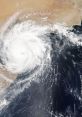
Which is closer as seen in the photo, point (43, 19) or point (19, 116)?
point (19, 116)

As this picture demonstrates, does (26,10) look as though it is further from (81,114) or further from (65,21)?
(81,114)

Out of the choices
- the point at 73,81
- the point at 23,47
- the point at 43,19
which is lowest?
the point at 73,81

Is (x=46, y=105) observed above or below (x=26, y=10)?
below

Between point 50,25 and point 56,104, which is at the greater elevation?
point 50,25

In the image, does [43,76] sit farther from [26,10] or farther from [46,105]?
[26,10]

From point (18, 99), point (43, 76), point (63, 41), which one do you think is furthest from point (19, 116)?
point (63, 41)

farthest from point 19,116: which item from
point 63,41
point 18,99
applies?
point 63,41
